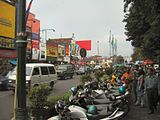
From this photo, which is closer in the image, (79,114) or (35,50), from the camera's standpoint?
(79,114)

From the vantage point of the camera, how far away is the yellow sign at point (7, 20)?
34381mm

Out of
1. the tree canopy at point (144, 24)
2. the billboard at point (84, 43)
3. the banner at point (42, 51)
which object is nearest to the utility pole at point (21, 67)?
the tree canopy at point (144, 24)

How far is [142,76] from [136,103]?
140 cm

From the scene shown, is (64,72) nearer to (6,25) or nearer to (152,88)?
(6,25)

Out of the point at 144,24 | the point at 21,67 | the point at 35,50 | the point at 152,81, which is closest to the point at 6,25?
the point at 144,24

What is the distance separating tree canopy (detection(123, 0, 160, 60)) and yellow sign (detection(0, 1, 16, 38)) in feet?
38.8

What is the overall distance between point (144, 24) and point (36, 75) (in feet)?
42.0

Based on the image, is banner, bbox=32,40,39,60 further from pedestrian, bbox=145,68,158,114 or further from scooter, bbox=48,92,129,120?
scooter, bbox=48,92,129,120

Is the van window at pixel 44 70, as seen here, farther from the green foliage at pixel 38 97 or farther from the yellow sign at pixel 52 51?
the yellow sign at pixel 52 51

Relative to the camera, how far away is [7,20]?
36.1m

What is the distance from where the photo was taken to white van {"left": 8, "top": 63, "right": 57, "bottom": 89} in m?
20.3

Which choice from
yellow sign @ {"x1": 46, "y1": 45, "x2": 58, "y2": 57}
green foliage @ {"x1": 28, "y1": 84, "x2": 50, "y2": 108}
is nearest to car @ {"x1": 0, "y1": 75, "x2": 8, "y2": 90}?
green foliage @ {"x1": 28, "y1": 84, "x2": 50, "y2": 108}

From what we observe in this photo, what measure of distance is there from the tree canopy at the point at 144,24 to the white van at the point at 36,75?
6.65 metres

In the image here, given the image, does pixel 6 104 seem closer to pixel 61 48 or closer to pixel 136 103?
pixel 136 103
